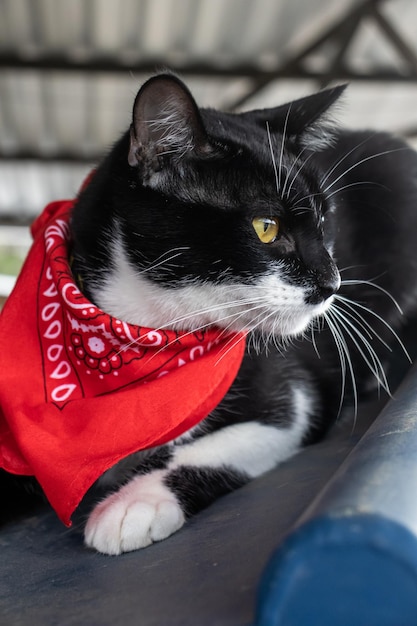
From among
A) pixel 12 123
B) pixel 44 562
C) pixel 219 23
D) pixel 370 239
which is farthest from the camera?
pixel 12 123

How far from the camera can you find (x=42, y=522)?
122 cm

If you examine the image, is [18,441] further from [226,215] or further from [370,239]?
[370,239]

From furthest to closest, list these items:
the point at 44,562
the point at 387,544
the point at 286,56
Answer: the point at 286,56, the point at 44,562, the point at 387,544

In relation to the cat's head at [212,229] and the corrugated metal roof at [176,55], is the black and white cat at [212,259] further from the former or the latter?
the corrugated metal roof at [176,55]

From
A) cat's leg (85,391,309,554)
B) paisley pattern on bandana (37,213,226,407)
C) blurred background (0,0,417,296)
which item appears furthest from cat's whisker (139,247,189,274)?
blurred background (0,0,417,296)

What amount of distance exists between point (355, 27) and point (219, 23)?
2.86ft

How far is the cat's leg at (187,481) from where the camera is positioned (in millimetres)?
1009

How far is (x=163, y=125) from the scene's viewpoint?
1.07m

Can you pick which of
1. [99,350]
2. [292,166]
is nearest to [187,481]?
[99,350]

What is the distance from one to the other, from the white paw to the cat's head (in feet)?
0.97

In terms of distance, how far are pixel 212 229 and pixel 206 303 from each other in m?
0.13

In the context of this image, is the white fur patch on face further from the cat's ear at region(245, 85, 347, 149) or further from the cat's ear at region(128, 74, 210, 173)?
the cat's ear at region(245, 85, 347, 149)

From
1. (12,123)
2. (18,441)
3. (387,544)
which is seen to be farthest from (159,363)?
(12,123)

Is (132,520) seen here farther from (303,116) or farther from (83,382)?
(303,116)
